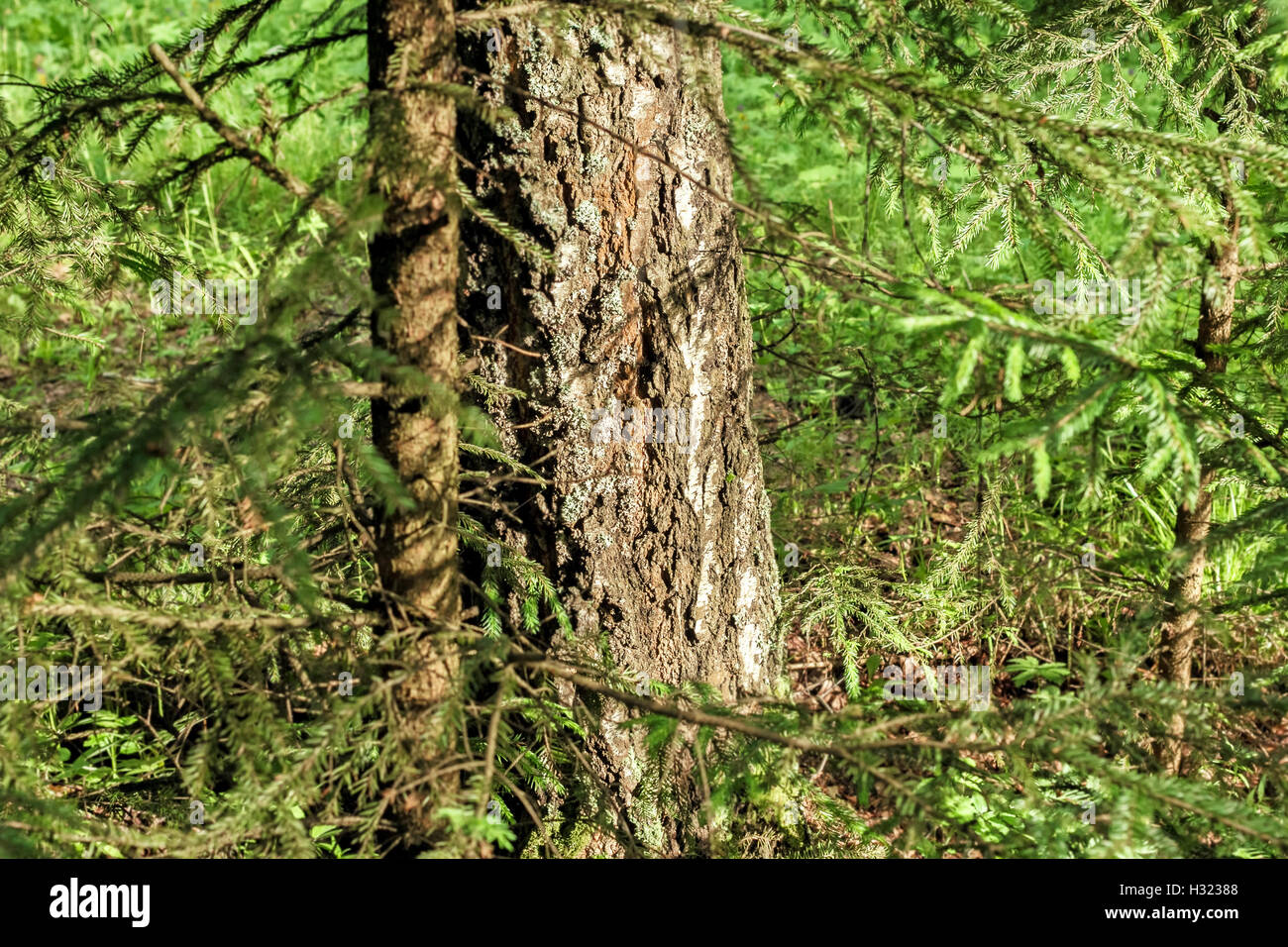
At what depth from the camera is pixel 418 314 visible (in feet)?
6.01

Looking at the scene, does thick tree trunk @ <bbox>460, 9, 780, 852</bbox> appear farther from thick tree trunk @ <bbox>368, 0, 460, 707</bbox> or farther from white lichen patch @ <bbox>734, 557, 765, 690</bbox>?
thick tree trunk @ <bbox>368, 0, 460, 707</bbox>

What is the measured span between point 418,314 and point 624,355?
2.50 ft

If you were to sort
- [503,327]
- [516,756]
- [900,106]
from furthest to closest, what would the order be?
[503,327] → [516,756] → [900,106]

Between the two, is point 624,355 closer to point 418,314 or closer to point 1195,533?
point 418,314

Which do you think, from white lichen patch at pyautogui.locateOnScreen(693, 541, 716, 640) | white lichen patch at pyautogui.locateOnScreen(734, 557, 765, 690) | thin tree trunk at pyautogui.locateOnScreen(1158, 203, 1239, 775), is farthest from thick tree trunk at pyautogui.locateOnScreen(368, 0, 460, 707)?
thin tree trunk at pyautogui.locateOnScreen(1158, 203, 1239, 775)

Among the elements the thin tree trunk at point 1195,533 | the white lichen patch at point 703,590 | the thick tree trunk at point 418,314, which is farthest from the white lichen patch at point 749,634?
the thin tree trunk at point 1195,533

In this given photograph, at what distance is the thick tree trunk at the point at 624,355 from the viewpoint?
7.63 feet

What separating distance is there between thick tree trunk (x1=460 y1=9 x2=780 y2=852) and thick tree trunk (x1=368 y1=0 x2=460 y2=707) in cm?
53

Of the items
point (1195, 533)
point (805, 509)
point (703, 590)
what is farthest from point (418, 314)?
point (1195, 533)
